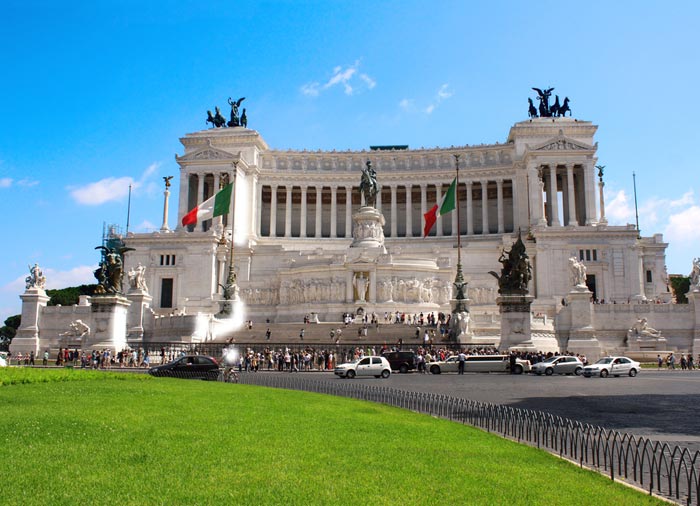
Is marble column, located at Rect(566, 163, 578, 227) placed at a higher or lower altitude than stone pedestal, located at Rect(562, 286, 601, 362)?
higher

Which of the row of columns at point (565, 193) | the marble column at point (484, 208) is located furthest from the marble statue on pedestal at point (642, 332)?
the marble column at point (484, 208)

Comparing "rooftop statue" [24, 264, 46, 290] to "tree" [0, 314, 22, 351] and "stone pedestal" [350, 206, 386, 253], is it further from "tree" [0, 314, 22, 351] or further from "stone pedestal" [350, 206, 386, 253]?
"tree" [0, 314, 22, 351]

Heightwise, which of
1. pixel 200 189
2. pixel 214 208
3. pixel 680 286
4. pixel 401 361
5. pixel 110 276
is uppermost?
pixel 200 189

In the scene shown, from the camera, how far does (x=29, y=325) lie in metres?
58.9

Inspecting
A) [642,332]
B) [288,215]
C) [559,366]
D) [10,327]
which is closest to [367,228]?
[642,332]

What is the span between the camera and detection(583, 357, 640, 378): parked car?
3516 cm

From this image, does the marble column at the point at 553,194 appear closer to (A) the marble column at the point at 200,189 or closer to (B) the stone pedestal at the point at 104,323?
(A) the marble column at the point at 200,189

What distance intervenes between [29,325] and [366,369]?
128 ft

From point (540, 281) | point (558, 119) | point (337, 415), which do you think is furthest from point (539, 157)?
point (337, 415)

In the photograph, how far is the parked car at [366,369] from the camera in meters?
33.1

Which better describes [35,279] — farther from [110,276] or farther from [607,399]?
[607,399]

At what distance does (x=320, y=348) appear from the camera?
4484cm

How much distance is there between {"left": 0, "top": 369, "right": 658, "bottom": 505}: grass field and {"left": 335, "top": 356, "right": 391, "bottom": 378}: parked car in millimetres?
16363

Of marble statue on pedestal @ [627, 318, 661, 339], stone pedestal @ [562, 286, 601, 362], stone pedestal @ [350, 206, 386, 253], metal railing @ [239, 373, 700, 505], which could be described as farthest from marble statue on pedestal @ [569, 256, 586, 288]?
metal railing @ [239, 373, 700, 505]
